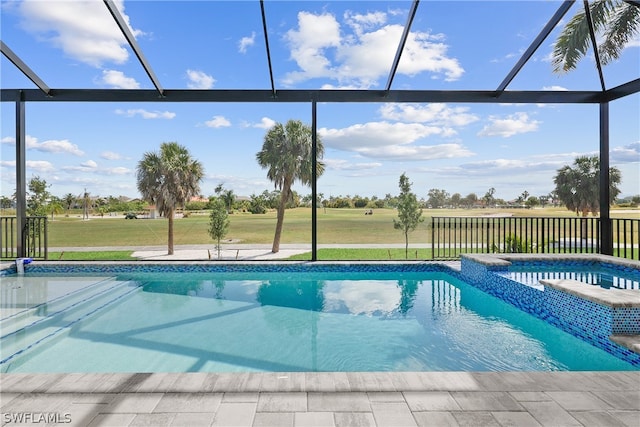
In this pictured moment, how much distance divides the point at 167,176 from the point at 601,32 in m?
11.2

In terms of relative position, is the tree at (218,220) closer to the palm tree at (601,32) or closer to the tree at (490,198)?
the palm tree at (601,32)

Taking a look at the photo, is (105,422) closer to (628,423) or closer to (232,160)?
(628,423)

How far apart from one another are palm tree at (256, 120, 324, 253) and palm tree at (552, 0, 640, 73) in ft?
20.5

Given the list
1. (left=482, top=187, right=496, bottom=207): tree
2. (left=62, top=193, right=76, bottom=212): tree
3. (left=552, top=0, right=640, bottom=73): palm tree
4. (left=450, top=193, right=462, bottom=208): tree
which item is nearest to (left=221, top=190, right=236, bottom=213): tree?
(left=62, top=193, right=76, bottom=212): tree

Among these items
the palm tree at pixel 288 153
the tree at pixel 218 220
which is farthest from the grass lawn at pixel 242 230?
the palm tree at pixel 288 153

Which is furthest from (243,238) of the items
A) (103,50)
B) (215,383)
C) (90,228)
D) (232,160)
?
(215,383)

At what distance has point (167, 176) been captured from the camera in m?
11.1

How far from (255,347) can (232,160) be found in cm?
1658

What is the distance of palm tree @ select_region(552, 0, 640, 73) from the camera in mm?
6668

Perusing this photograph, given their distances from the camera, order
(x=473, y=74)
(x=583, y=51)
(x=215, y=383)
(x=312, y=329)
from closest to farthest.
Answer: (x=215, y=383)
(x=312, y=329)
(x=583, y=51)
(x=473, y=74)

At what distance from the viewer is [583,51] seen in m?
6.62

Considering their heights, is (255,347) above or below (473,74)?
below

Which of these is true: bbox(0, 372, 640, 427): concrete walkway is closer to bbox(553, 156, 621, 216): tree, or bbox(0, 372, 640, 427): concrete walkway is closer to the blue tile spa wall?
the blue tile spa wall

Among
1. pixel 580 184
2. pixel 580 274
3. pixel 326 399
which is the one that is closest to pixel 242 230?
pixel 580 184
